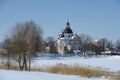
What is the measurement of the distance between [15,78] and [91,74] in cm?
413

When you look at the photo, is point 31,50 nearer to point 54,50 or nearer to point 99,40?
point 54,50

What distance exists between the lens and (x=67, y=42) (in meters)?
103

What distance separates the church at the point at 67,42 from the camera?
3652 inches

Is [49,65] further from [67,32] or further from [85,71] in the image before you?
[67,32]

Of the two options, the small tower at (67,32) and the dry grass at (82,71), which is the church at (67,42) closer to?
the small tower at (67,32)

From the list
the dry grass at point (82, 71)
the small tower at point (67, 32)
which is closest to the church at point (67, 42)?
the small tower at point (67, 32)

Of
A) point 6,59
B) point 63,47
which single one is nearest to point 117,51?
point 63,47

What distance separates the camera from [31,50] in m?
27.0

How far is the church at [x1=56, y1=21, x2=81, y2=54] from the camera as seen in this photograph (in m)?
92.8

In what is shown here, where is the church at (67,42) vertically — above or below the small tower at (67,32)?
below

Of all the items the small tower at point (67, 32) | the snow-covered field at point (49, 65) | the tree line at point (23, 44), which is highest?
the small tower at point (67, 32)

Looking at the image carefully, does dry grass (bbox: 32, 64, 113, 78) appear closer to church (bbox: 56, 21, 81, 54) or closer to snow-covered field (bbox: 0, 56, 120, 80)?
snow-covered field (bbox: 0, 56, 120, 80)

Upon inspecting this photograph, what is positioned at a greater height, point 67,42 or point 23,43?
point 67,42

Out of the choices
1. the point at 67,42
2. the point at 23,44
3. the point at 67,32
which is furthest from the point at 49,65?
the point at 67,32
